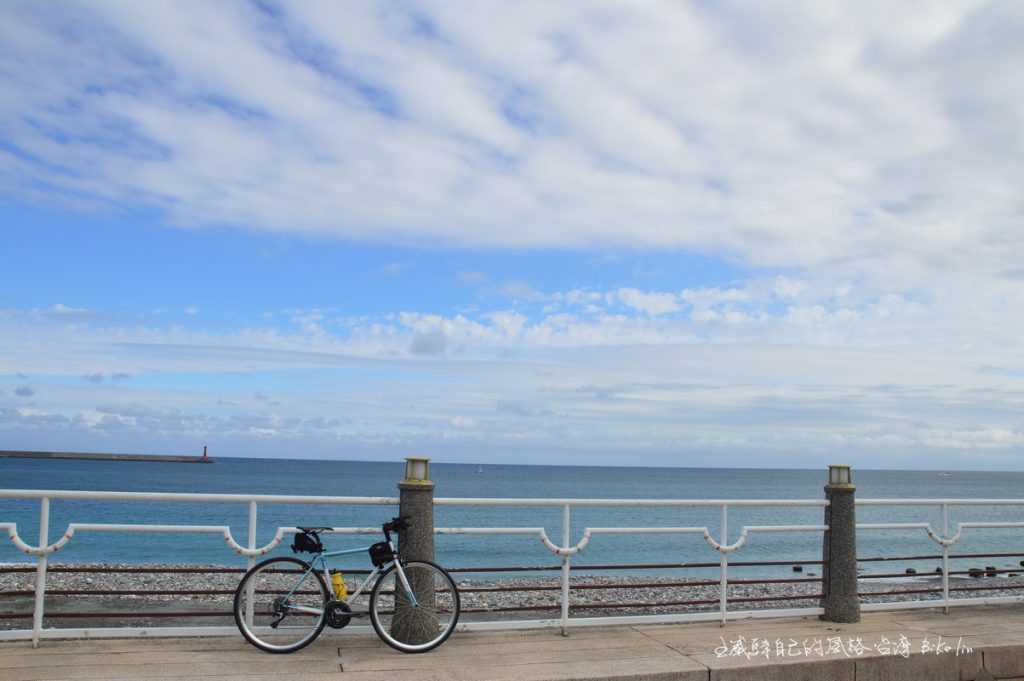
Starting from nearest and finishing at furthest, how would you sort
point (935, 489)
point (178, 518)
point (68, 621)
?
1. point (68, 621)
2. point (178, 518)
3. point (935, 489)

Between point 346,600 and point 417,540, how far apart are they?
71 cm

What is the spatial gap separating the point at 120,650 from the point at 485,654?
269 cm

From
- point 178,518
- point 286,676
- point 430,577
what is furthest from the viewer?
point 178,518

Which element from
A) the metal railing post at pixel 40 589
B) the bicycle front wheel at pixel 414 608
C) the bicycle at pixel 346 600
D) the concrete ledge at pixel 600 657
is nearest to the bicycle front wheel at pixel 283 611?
the bicycle at pixel 346 600

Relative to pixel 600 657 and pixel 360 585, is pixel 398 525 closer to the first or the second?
pixel 360 585

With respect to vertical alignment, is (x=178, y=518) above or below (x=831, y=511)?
below

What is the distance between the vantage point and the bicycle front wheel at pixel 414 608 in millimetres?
6648

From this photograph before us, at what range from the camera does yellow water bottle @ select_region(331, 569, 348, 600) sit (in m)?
6.69

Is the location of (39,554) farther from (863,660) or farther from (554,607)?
(863,660)

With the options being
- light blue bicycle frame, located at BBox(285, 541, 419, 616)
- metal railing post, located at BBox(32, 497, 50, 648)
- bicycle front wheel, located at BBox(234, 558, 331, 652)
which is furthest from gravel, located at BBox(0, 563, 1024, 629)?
metal railing post, located at BBox(32, 497, 50, 648)

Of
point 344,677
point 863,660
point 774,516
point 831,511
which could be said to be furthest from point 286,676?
point 774,516

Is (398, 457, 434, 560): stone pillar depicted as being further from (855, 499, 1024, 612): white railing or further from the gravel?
the gravel

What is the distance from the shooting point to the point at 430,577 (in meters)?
6.84

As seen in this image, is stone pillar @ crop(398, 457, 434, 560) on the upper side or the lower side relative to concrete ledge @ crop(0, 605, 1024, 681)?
upper
